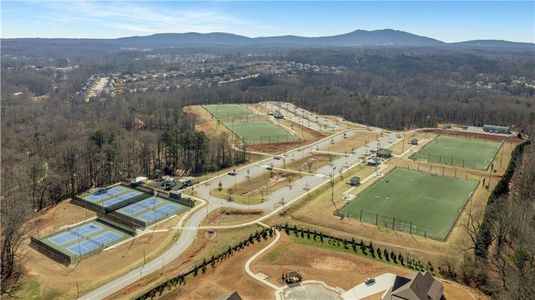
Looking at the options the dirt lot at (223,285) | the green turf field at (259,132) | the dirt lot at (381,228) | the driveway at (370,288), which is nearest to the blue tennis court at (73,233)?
the dirt lot at (223,285)

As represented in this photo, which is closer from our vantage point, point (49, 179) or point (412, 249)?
point (412, 249)

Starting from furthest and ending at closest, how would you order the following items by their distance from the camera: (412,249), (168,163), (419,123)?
(419,123) < (168,163) < (412,249)

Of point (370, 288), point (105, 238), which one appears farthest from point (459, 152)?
point (105, 238)

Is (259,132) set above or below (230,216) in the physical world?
above

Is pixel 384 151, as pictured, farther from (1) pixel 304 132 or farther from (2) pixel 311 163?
(1) pixel 304 132

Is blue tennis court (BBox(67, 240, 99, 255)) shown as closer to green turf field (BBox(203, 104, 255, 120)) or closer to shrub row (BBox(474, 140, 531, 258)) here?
shrub row (BBox(474, 140, 531, 258))

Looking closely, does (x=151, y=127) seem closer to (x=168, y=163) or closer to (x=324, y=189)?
(x=168, y=163)

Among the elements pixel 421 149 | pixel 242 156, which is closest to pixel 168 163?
pixel 242 156
